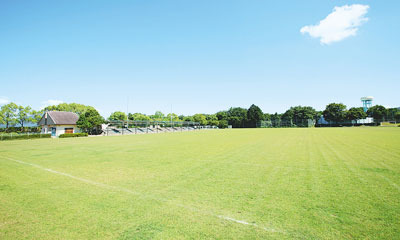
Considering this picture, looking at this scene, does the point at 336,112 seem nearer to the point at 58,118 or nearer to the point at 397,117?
the point at 397,117

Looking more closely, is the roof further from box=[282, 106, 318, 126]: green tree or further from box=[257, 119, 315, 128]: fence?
box=[282, 106, 318, 126]: green tree

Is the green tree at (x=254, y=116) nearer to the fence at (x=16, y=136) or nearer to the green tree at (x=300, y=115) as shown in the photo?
the green tree at (x=300, y=115)

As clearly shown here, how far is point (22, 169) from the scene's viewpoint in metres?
8.57

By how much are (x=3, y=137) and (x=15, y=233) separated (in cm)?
3884

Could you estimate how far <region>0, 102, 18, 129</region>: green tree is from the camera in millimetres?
44969

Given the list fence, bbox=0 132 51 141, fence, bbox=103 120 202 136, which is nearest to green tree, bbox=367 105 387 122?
fence, bbox=103 120 202 136

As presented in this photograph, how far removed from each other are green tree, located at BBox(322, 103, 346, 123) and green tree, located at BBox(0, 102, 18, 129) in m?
109

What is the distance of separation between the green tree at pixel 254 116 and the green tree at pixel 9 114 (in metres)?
87.1

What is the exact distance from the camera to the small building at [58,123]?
42156mm

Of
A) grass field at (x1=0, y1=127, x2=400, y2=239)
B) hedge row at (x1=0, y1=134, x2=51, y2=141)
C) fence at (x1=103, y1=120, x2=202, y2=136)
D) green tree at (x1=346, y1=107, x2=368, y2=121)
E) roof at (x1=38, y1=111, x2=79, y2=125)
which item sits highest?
green tree at (x1=346, y1=107, x2=368, y2=121)

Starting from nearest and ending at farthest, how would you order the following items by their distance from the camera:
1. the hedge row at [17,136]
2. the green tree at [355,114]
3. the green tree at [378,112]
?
the hedge row at [17,136]
the green tree at [355,114]
the green tree at [378,112]

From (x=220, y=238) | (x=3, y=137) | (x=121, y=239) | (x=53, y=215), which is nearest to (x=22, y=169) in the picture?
(x=53, y=215)

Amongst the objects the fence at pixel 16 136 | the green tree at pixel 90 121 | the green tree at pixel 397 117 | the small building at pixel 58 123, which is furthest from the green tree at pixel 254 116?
the fence at pixel 16 136

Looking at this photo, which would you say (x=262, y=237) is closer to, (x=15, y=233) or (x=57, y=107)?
(x=15, y=233)
